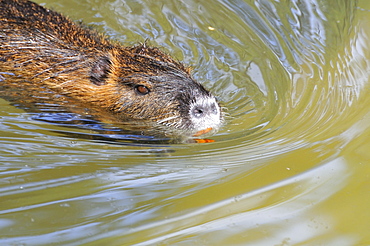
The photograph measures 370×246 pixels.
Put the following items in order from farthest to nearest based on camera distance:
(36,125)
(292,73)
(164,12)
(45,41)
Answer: (164,12), (292,73), (45,41), (36,125)

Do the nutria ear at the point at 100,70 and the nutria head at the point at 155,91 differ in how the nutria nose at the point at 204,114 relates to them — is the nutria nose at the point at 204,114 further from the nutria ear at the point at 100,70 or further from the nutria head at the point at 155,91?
the nutria ear at the point at 100,70

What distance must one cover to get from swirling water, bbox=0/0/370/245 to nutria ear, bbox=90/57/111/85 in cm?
45

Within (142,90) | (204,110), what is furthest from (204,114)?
(142,90)

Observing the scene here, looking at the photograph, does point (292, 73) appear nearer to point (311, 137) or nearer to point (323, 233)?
point (311, 137)

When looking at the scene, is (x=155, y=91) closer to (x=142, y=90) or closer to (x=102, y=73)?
(x=142, y=90)

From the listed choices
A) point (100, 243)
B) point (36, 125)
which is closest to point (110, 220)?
point (100, 243)

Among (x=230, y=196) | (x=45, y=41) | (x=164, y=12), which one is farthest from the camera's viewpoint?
(x=164, y=12)

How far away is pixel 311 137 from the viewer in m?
3.31

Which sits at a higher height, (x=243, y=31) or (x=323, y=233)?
(x=243, y=31)

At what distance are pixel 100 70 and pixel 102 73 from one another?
0.03m

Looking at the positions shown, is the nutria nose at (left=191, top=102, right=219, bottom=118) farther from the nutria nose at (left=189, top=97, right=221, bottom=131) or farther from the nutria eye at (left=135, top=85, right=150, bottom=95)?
the nutria eye at (left=135, top=85, right=150, bottom=95)

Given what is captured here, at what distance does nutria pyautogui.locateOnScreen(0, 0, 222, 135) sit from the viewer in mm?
3432

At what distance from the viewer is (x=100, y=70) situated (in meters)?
3.75

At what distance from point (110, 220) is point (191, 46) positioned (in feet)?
8.32
